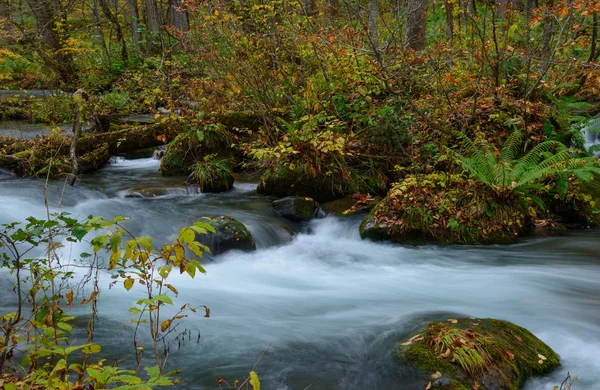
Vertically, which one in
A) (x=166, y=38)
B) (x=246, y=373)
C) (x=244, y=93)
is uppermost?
(x=166, y=38)

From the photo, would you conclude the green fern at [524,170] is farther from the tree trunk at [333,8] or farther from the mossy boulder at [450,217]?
the tree trunk at [333,8]

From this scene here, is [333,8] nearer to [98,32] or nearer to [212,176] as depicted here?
[212,176]

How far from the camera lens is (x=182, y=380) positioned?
3965mm

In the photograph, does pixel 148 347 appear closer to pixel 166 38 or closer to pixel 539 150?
pixel 539 150

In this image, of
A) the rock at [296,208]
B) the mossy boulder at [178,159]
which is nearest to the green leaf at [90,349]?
the rock at [296,208]

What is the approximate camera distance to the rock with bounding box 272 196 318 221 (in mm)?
8312

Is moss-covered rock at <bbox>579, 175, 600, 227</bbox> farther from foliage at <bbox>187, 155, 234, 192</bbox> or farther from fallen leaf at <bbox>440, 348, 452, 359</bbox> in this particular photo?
foliage at <bbox>187, 155, 234, 192</bbox>

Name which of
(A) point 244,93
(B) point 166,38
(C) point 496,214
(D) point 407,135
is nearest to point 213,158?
(A) point 244,93

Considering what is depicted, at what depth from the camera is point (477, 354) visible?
3.66m

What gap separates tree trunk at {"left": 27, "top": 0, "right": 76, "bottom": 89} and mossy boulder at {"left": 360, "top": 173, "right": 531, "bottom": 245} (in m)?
13.4

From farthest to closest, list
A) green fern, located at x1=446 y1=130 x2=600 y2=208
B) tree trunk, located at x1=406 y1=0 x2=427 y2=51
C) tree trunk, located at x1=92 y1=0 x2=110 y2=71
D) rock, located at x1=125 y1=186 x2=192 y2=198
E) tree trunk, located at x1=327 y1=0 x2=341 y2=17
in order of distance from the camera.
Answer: tree trunk, located at x1=92 y1=0 x2=110 y2=71
tree trunk, located at x1=406 y1=0 x2=427 y2=51
tree trunk, located at x1=327 y1=0 x2=341 y2=17
rock, located at x1=125 y1=186 x2=192 y2=198
green fern, located at x1=446 y1=130 x2=600 y2=208

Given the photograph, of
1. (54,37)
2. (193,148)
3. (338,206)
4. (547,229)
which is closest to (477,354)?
(547,229)

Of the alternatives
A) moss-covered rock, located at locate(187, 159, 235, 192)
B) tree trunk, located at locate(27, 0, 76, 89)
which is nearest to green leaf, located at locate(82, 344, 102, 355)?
moss-covered rock, located at locate(187, 159, 235, 192)

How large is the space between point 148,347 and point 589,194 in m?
6.74
